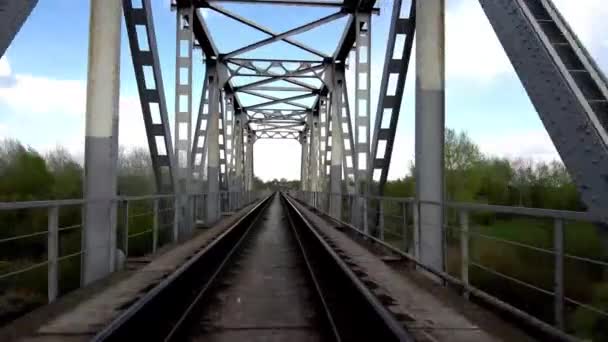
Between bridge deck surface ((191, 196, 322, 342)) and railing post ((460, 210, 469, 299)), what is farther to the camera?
railing post ((460, 210, 469, 299))

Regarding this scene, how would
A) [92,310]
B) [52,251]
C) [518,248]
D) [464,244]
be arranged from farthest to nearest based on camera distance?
[518,248], [464,244], [52,251], [92,310]

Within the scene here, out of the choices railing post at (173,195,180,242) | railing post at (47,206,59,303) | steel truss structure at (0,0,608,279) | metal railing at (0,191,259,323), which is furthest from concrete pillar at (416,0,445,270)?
railing post at (173,195,180,242)

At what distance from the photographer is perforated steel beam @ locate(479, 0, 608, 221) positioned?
9.46 ft

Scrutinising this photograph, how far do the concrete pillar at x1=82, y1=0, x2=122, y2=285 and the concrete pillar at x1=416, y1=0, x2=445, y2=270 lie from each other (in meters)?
4.07

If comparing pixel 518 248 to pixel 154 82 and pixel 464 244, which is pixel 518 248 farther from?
pixel 154 82

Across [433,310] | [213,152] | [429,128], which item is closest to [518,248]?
[429,128]

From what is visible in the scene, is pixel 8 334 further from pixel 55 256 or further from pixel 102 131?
pixel 102 131

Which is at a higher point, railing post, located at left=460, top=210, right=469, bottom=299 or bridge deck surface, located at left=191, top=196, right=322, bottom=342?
railing post, located at left=460, top=210, right=469, bottom=299

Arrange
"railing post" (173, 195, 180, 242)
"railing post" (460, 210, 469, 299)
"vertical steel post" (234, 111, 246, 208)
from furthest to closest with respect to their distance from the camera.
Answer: "vertical steel post" (234, 111, 246, 208) → "railing post" (173, 195, 180, 242) → "railing post" (460, 210, 469, 299)

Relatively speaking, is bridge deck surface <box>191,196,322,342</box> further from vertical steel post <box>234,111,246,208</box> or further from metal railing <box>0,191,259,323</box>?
vertical steel post <box>234,111,246,208</box>

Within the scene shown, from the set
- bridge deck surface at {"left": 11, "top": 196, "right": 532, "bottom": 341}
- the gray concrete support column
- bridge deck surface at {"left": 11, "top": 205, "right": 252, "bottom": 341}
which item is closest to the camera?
bridge deck surface at {"left": 11, "top": 205, "right": 252, "bottom": 341}

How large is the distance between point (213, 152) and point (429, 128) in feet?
45.8

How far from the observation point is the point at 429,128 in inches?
276

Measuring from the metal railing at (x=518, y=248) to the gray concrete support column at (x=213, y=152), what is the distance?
26.6 ft
